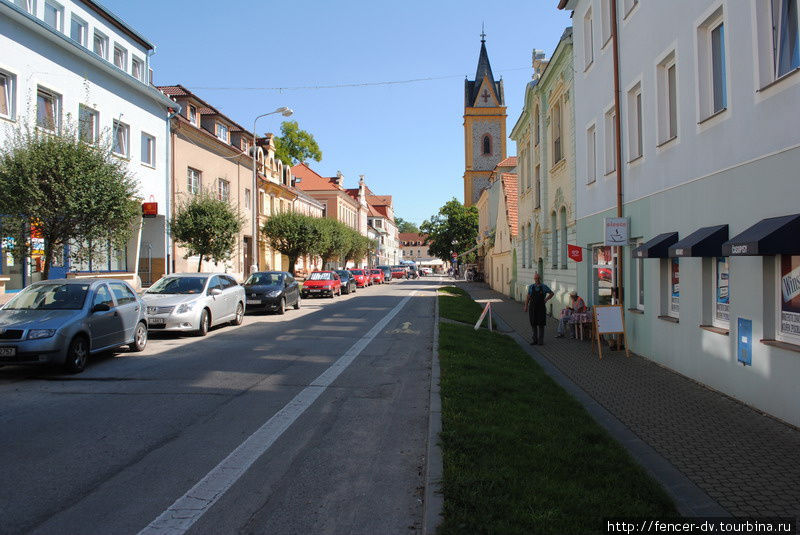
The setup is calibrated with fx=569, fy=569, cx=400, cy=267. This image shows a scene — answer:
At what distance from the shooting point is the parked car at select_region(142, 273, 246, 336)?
13.9 meters

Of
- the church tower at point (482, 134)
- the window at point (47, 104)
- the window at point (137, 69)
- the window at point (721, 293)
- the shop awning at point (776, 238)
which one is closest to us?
the shop awning at point (776, 238)

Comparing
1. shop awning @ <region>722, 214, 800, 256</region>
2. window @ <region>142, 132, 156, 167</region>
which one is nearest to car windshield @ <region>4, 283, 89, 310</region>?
shop awning @ <region>722, 214, 800, 256</region>

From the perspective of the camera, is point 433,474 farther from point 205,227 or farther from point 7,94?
point 205,227

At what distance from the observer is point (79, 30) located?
69.4 feet

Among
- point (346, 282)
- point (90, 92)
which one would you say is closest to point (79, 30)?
point (90, 92)

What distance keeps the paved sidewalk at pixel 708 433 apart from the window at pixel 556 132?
35.3 feet

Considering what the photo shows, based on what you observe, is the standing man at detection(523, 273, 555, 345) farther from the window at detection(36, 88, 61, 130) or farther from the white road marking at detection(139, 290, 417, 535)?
the window at detection(36, 88, 61, 130)

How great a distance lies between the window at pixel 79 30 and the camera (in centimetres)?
2062

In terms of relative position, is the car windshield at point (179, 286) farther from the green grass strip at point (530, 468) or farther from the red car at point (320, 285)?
the red car at point (320, 285)

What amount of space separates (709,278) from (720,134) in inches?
80.9

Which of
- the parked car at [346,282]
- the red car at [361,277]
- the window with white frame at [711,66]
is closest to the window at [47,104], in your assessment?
the window with white frame at [711,66]

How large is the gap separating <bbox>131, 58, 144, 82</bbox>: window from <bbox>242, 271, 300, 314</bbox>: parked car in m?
10.5

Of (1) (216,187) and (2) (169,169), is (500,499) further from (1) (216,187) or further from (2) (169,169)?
(1) (216,187)

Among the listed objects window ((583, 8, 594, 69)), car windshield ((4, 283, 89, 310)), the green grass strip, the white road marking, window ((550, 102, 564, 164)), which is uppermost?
window ((583, 8, 594, 69))
